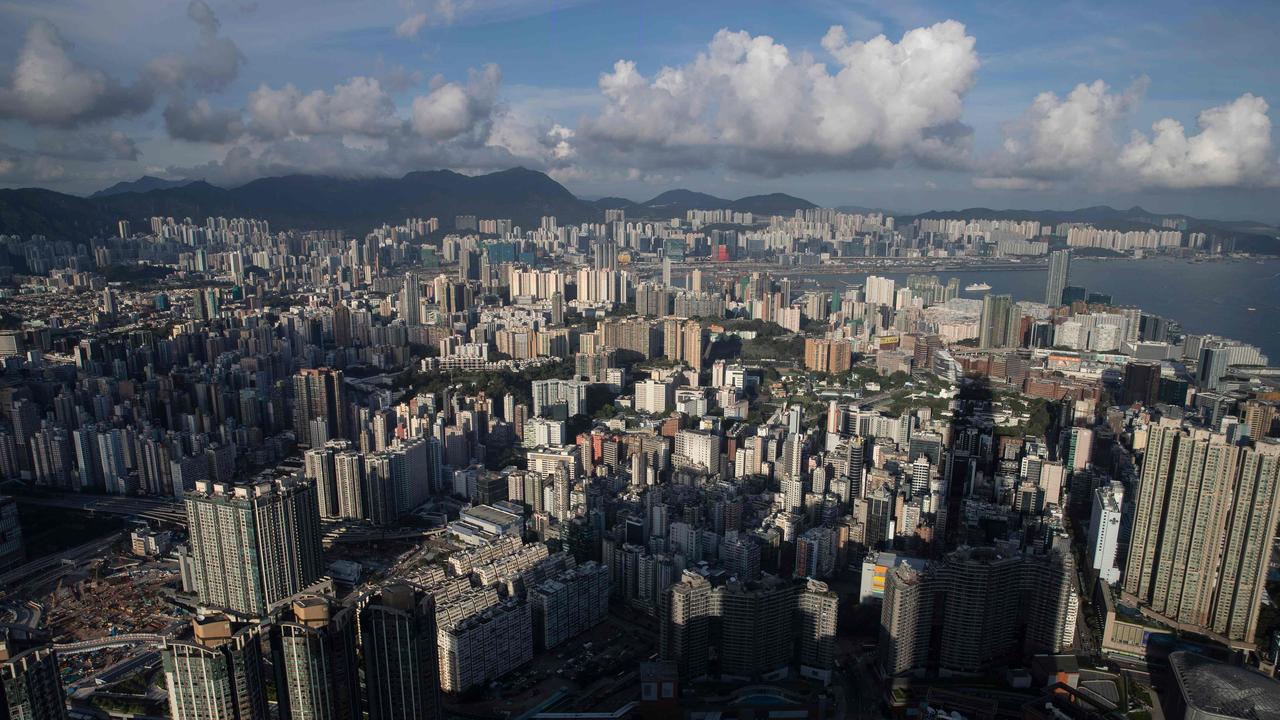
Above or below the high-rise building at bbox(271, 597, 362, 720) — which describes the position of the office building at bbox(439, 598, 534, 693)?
below

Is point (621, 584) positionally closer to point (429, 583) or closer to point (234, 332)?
point (429, 583)

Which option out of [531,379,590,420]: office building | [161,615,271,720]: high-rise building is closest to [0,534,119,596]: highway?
[161,615,271,720]: high-rise building

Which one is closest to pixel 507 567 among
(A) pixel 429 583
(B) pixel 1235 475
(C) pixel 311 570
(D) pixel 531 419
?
(A) pixel 429 583

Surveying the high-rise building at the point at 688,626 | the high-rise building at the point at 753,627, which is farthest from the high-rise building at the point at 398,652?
the high-rise building at the point at 753,627

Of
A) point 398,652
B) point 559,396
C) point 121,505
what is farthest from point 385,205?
point 398,652

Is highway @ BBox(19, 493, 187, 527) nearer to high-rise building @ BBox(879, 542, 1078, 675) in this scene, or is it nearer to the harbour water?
high-rise building @ BBox(879, 542, 1078, 675)

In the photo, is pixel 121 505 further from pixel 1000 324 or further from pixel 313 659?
pixel 1000 324
